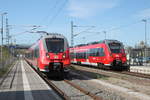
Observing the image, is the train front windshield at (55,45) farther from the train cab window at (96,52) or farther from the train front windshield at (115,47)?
the train cab window at (96,52)

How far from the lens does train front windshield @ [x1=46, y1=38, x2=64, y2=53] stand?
1761 centimetres

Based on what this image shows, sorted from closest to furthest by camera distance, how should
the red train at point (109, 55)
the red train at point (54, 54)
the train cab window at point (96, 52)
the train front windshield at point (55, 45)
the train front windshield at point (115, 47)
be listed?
the red train at point (54, 54)
the train front windshield at point (55, 45)
the red train at point (109, 55)
the train front windshield at point (115, 47)
the train cab window at point (96, 52)

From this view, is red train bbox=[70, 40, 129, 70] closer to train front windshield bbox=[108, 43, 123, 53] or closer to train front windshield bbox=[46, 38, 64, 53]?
train front windshield bbox=[108, 43, 123, 53]

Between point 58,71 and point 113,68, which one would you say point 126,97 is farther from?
point 113,68

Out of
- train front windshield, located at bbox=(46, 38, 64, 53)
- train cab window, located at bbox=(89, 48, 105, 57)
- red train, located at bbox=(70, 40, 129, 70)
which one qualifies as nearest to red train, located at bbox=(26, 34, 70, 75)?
train front windshield, located at bbox=(46, 38, 64, 53)

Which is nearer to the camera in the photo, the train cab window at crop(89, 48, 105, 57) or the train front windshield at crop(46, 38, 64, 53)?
the train front windshield at crop(46, 38, 64, 53)

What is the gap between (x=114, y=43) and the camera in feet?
87.5

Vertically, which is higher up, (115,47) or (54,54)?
(115,47)

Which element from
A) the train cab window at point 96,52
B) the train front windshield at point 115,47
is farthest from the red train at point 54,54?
the train cab window at point 96,52

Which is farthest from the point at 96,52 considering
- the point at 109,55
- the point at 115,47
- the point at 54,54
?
the point at 54,54

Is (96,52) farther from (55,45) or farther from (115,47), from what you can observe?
(55,45)

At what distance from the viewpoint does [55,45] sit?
17.8 meters

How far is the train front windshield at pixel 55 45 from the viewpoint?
17612mm

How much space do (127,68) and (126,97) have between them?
1608 centimetres
